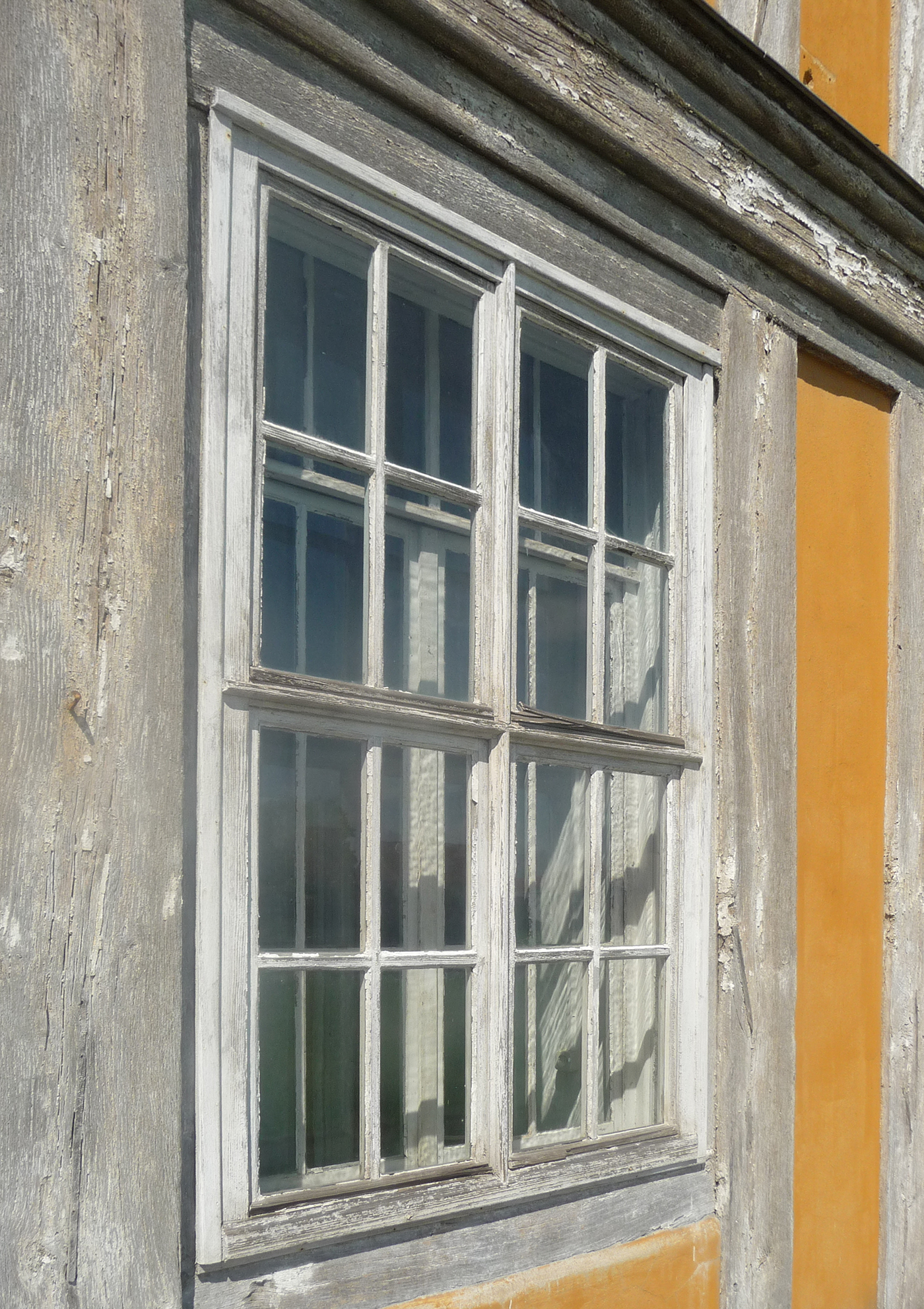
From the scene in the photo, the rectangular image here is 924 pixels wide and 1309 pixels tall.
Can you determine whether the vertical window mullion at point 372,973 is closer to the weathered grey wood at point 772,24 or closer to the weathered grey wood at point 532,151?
the weathered grey wood at point 532,151

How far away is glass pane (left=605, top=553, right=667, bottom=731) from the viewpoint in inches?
117

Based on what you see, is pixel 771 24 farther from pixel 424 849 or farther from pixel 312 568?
pixel 424 849

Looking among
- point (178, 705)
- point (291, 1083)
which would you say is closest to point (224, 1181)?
point (291, 1083)

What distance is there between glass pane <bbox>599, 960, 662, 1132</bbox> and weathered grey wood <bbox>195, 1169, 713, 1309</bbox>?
6.6 inches

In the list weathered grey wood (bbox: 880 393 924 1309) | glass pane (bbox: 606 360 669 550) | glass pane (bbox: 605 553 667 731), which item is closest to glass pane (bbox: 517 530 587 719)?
glass pane (bbox: 605 553 667 731)

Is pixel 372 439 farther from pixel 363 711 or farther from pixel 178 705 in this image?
Result: pixel 178 705

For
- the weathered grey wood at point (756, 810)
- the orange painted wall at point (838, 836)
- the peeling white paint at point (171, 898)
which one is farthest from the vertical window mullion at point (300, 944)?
the orange painted wall at point (838, 836)

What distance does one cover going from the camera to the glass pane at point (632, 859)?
9.50 feet

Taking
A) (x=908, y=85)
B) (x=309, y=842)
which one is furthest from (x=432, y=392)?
(x=908, y=85)

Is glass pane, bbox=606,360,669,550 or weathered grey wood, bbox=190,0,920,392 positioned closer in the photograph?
weathered grey wood, bbox=190,0,920,392

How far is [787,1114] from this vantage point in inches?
123

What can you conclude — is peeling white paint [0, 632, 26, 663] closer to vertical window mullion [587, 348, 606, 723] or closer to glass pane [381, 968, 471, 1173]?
glass pane [381, 968, 471, 1173]

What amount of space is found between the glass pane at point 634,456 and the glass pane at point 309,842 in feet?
3.54

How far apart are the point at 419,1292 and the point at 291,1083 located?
1.66 ft
